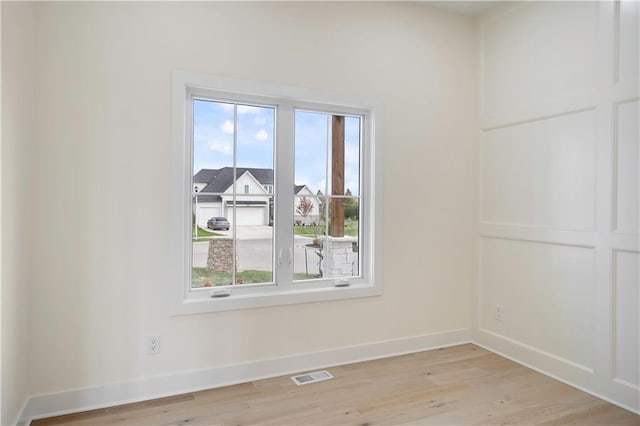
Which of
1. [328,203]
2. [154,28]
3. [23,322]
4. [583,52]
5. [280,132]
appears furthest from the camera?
[328,203]

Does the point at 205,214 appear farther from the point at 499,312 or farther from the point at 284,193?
the point at 499,312

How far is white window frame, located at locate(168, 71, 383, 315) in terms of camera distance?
2.56 metres

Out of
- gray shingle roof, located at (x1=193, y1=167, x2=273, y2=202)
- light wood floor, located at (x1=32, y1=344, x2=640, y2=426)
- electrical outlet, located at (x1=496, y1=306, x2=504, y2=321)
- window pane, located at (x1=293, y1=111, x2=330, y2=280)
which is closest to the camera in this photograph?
light wood floor, located at (x1=32, y1=344, x2=640, y2=426)

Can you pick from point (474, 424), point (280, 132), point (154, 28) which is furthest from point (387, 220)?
point (154, 28)

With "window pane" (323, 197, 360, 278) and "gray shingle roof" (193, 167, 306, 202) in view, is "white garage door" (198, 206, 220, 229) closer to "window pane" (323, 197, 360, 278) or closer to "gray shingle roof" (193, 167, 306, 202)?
"gray shingle roof" (193, 167, 306, 202)

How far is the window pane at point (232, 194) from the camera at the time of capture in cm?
274

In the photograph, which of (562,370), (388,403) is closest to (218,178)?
(388,403)

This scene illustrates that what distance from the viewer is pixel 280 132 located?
115 inches

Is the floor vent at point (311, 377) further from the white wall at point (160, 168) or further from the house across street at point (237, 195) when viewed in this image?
the house across street at point (237, 195)

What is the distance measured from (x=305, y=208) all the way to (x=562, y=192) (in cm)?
182

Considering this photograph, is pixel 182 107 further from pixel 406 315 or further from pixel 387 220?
pixel 406 315

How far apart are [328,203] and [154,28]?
65.1 inches

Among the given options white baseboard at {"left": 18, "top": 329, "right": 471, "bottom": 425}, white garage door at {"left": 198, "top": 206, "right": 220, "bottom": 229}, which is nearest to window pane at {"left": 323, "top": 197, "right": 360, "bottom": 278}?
white baseboard at {"left": 18, "top": 329, "right": 471, "bottom": 425}

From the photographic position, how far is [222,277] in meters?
2.82
